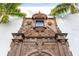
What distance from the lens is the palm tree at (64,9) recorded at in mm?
6409

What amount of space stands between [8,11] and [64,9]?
209 cm

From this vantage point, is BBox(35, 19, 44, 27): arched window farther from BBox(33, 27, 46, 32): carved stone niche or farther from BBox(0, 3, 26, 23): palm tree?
BBox(0, 3, 26, 23): palm tree

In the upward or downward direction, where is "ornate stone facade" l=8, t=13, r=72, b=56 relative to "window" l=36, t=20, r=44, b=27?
downward

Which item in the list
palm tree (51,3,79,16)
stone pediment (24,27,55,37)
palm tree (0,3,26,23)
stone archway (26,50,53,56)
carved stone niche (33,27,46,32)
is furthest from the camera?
palm tree (51,3,79,16)

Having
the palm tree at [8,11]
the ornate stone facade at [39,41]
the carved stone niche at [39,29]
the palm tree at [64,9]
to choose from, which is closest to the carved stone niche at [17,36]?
the ornate stone facade at [39,41]

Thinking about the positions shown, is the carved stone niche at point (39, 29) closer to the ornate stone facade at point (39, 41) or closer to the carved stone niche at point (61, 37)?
the ornate stone facade at point (39, 41)

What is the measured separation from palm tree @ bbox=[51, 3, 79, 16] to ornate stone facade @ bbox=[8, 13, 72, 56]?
1.36 ft

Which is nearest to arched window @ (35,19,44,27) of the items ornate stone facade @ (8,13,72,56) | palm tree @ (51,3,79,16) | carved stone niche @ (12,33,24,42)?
ornate stone facade @ (8,13,72,56)

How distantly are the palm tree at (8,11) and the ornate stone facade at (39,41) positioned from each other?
0.51 m

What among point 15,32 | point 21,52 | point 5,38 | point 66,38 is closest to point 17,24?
point 15,32

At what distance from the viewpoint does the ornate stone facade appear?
5047 mm

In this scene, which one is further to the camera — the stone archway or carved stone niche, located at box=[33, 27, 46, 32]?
carved stone niche, located at box=[33, 27, 46, 32]

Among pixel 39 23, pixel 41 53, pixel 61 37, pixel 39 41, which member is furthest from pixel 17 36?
pixel 61 37

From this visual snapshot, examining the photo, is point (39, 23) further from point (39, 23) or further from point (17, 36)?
point (17, 36)
